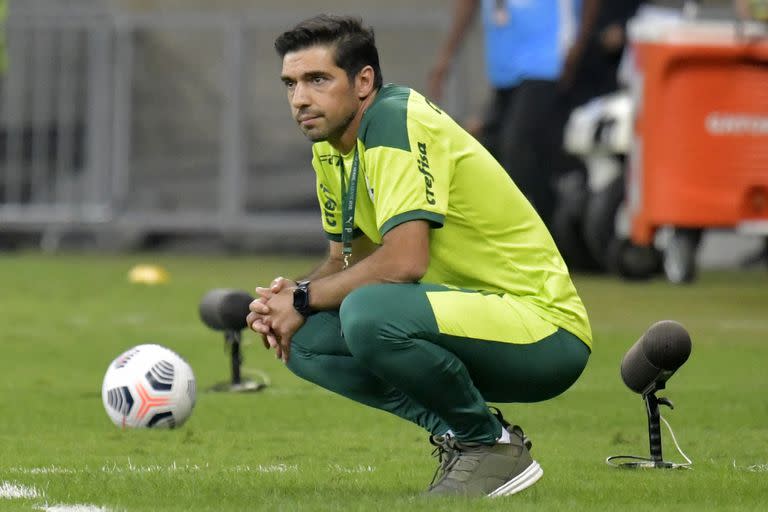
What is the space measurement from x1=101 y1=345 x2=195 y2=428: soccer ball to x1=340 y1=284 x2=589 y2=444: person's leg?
194 centimetres

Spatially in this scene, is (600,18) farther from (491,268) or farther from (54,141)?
(491,268)

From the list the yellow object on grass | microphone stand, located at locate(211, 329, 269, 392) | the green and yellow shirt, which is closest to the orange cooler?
the yellow object on grass

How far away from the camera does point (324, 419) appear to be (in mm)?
7309

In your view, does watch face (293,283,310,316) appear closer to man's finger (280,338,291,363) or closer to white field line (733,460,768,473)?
man's finger (280,338,291,363)

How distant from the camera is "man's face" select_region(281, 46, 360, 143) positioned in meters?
5.15

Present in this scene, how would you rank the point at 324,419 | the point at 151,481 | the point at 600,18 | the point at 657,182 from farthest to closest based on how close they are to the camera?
the point at 600,18
the point at 657,182
the point at 324,419
the point at 151,481

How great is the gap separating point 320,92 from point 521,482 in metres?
1.25

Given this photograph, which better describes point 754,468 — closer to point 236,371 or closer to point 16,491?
point 16,491

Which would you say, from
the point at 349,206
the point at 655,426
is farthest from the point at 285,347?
the point at 655,426

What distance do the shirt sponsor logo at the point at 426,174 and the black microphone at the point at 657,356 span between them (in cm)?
98

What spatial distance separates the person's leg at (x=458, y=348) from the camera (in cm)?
496

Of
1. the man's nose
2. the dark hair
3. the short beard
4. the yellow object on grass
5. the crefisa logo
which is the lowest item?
the yellow object on grass

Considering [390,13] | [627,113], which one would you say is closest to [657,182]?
[627,113]

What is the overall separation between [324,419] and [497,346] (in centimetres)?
229
